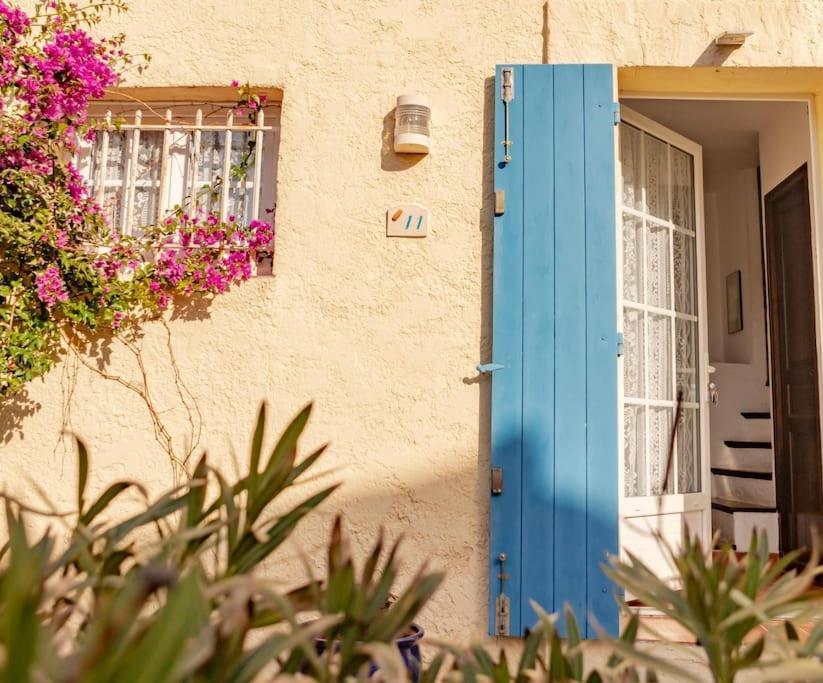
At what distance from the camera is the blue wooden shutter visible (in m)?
3.04

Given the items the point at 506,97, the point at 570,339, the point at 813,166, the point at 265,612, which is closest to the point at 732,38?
the point at 813,166

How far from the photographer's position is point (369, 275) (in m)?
3.29

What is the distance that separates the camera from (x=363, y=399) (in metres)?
3.21

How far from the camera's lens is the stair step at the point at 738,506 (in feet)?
15.5

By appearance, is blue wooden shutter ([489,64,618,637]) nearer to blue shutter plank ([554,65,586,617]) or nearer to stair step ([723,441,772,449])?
blue shutter plank ([554,65,586,617])

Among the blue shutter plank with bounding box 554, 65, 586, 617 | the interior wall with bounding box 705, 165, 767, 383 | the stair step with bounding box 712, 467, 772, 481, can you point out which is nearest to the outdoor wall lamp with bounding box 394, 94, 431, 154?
the blue shutter plank with bounding box 554, 65, 586, 617

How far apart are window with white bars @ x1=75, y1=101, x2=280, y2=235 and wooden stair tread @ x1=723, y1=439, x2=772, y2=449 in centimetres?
369

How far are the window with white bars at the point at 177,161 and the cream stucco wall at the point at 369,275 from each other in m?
0.16

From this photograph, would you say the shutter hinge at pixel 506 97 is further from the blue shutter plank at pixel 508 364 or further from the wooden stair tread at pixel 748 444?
the wooden stair tread at pixel 748 444

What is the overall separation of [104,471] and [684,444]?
2680mm

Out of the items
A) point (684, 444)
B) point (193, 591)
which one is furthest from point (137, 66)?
point (193, 591)

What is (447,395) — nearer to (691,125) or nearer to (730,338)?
(691,125)

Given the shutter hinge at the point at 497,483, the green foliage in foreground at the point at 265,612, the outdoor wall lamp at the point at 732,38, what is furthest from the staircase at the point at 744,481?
the green foliage in foreground at the point at 265,612

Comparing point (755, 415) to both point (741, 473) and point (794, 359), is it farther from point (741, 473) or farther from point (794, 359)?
point (794, 359)
